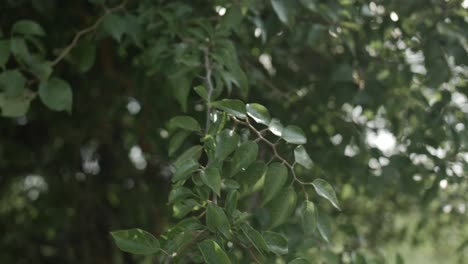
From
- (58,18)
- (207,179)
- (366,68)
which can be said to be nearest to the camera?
(207,179)

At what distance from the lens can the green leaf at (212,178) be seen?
0.66 metres

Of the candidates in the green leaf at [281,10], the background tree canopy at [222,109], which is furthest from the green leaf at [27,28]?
the green leaf at [281,10]

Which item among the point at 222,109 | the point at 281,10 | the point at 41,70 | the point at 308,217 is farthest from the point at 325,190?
the point at 41,70

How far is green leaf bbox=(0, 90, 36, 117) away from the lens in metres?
0.99

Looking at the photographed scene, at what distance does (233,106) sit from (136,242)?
18 centimetres

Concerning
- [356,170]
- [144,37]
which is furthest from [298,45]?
[144,37]

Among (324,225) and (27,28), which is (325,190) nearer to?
(324,225)

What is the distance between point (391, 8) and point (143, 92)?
0.55 m

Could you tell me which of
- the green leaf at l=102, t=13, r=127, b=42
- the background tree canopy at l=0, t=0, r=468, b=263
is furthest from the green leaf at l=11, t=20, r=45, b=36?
the green leaf at l=102, t=13, r=127, b=42

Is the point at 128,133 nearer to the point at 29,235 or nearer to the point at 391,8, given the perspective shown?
the point at 29,235

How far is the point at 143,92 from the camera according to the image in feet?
4.65

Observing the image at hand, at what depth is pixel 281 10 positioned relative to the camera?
1.03m

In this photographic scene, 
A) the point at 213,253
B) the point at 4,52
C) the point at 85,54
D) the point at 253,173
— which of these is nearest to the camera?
the point at 213,253

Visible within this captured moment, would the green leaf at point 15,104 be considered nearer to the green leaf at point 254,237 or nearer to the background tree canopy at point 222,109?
the background tree canopy at point 222,109
